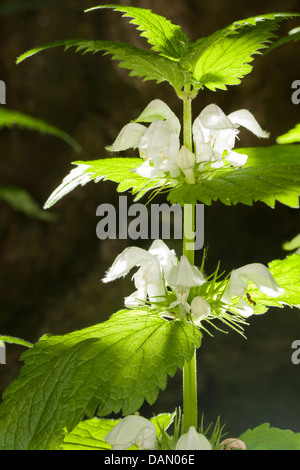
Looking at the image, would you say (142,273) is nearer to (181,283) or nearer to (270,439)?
(181,283)

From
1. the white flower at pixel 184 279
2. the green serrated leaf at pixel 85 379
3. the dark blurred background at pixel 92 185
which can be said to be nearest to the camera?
the green serrated leaf at pixel 85 379

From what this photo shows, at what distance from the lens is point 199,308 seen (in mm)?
606

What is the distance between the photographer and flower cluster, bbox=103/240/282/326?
24.0 inches

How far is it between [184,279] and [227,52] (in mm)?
252

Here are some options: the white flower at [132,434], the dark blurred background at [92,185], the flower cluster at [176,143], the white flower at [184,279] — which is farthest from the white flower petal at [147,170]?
the dark blurred background at [92,185]

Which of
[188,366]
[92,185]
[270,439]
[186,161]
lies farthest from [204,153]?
[92,185]

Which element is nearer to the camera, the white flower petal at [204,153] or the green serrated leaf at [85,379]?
the green serrated leaf at [85,379]

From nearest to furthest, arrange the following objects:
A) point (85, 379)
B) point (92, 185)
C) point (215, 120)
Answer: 1. point (85, 379)
2. point (215, 120)
3. point (92, 185)

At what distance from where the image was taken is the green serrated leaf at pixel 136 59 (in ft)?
1.78

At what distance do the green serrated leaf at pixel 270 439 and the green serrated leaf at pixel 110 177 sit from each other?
349 millimetres

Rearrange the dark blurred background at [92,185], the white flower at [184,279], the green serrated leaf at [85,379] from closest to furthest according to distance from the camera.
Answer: the green serrated leaf at [85,379], the white flower at [184,279], the dark blurred background at [92,185]

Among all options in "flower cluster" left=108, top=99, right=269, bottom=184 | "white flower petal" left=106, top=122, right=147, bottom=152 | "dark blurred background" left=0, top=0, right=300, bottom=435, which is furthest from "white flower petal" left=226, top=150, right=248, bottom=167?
"dark blurred background" left=0, top=0, right=300, bottom=435

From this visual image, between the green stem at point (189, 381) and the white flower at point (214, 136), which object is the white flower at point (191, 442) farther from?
the white flower at point (214, 136)
